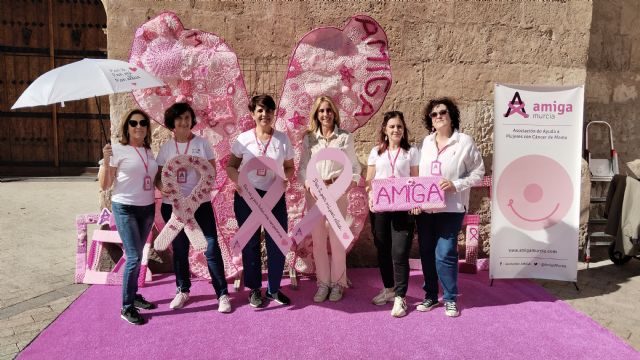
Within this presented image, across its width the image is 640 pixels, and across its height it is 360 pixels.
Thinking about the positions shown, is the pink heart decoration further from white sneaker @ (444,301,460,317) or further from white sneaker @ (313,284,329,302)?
white sneaker @ (444,301,460,317)

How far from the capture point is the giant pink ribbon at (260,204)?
11.4 ft

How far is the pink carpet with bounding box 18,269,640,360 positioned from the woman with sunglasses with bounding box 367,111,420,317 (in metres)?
0.30

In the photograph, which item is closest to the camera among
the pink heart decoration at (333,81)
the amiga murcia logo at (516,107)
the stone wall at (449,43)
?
the amiga murcia logo at (516,107)

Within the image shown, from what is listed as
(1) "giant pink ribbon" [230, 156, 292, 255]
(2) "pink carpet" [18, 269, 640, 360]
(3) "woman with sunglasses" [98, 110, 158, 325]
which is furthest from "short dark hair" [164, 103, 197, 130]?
(2) "pink carpet" [18, 269, 640, 360]

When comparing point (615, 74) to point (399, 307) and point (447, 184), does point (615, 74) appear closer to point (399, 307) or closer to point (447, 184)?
point (447, 184)

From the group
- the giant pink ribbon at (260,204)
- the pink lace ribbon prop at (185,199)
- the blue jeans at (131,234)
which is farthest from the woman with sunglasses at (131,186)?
the giant pink ribbon at (260,204)

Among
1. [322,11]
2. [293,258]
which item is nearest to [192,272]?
[293,258]

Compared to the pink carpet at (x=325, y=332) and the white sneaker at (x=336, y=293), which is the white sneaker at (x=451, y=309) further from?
the white sneaker at (x=336, y=293)

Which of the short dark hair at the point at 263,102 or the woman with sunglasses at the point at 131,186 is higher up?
the short dark hair at the point at 263,102

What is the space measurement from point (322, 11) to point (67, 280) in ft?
11.2

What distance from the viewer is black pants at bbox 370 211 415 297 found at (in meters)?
3.50

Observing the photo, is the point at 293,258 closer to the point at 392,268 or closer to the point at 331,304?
the point at 331,304

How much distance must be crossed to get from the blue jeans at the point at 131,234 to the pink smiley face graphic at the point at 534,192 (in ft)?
9.58

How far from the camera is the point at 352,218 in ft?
13.8
